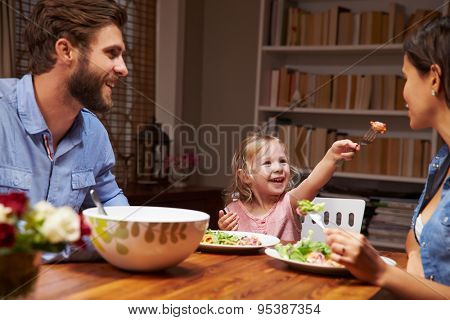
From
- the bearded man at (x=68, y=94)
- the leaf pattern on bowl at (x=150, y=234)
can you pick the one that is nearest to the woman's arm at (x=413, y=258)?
the leaf pattern on bowl at (x=150, y=234)

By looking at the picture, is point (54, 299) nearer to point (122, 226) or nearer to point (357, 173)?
point (122, 226)

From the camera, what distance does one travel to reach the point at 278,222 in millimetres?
1849

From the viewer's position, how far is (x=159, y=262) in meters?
0.92

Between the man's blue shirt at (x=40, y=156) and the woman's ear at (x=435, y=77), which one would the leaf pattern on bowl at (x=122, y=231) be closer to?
the man's blue shirt at (x=40, y=156)

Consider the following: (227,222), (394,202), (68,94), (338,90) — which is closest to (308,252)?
Result: (227,222)

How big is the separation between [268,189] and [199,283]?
1.03 m

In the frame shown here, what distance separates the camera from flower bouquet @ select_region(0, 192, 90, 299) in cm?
62

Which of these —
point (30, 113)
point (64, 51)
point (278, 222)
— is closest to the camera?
point (30, 113)

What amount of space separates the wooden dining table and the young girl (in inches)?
29.5

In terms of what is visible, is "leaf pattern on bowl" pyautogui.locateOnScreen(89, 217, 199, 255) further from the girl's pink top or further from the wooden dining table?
the girl's pink top

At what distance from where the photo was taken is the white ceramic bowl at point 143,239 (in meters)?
0.88

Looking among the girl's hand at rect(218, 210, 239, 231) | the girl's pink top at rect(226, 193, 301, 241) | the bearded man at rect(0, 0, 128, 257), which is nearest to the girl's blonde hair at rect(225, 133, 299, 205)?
the girl's pink top at rect(226, 193, 301, 241)

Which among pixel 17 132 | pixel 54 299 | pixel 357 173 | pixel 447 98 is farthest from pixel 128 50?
pixel 54 299

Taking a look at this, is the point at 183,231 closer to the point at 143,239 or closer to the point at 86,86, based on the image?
the point at 143,239
